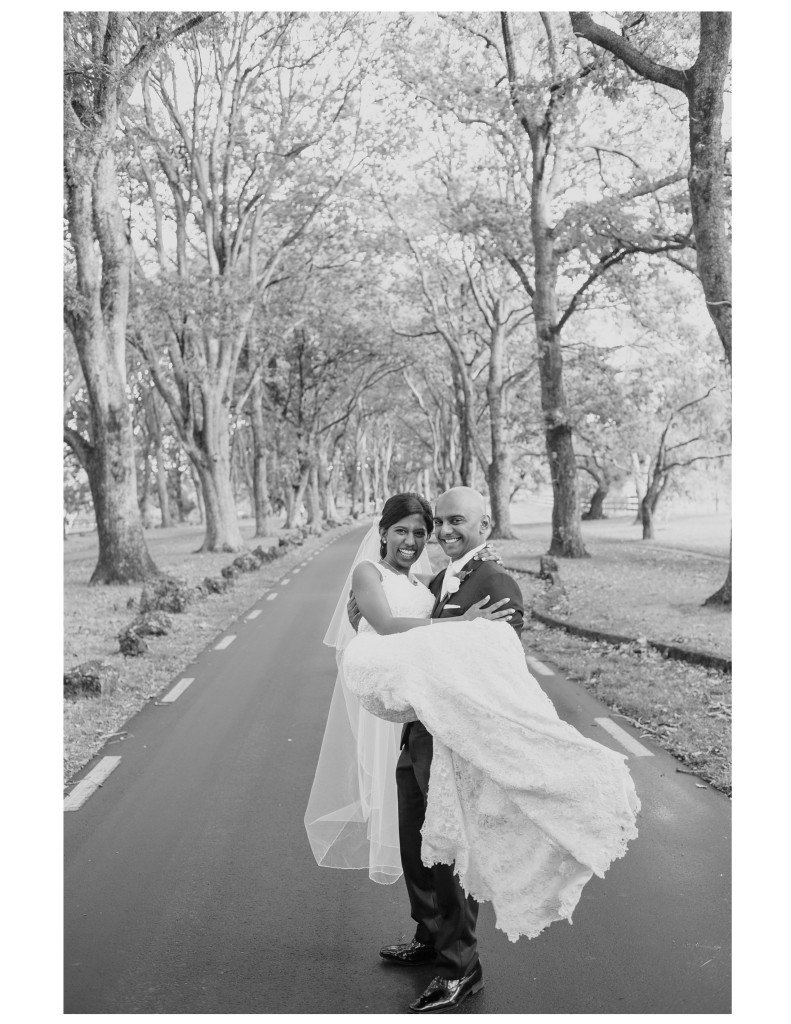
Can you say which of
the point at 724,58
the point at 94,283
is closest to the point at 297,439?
the point at 94,283

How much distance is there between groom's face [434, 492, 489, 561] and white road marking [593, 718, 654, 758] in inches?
141

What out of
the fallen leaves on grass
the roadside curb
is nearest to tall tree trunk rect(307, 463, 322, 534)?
the roadside curb

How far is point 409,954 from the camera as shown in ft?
13.0

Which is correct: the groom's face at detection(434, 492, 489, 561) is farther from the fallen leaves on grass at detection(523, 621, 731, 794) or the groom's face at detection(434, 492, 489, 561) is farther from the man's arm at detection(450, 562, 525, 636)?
the fallen leaves on grass at detection(523, 621, 731, 794)

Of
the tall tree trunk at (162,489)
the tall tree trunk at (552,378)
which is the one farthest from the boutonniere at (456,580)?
the tall tree trunk at (162,489)

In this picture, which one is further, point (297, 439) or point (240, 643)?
point (297, 439)

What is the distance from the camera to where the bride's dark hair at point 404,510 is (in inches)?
157

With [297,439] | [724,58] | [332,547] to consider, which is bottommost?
[332,547]

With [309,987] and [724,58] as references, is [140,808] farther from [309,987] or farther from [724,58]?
[724,58]

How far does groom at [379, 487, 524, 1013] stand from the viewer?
144 inches

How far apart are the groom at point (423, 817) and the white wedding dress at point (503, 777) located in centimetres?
12
